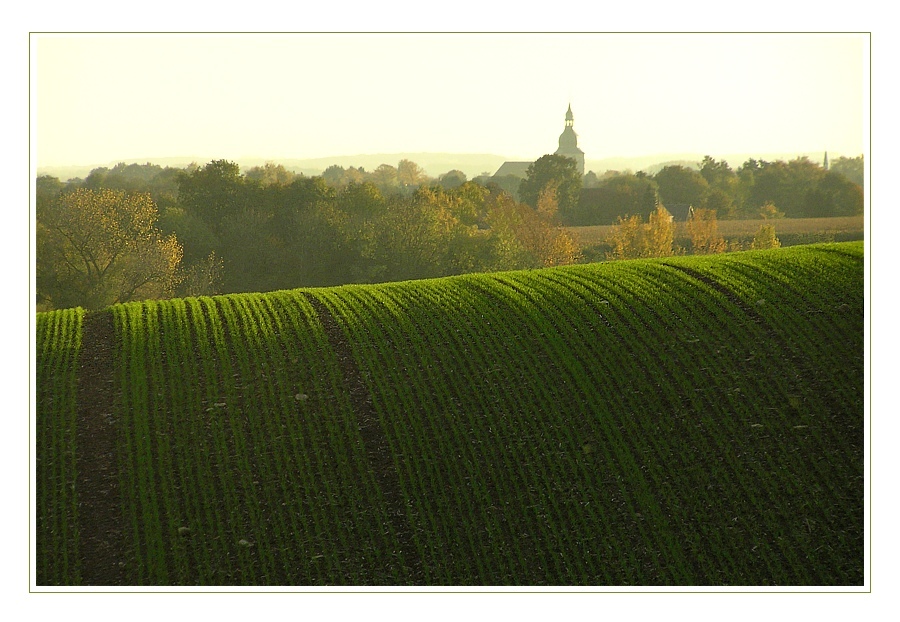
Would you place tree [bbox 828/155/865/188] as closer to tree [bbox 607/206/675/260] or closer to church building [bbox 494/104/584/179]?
church building [bbox 494/104/584/179]

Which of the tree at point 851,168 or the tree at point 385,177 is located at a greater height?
the tree at point 385,177

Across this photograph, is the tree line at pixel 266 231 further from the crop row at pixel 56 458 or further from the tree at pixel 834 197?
the tree at pixel 834 197

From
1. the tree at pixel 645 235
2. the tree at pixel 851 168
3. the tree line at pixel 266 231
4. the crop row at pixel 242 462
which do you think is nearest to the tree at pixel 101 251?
the tree line at pixel 266 231

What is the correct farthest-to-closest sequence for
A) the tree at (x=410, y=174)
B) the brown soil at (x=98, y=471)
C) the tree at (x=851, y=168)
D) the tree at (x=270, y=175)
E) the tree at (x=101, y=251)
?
the tree at (x=270, y=175) → the tree at (x=410, y=174) → the tree at (x=101, y=251) → the tree at (x=851, y=168) → the brown soil at (x=98, y=471)

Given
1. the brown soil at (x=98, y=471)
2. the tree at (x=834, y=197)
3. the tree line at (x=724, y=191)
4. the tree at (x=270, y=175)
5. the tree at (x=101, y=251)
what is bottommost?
the brown soil at (x=98, y=471)

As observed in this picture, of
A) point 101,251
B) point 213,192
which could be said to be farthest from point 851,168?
point 101,251
